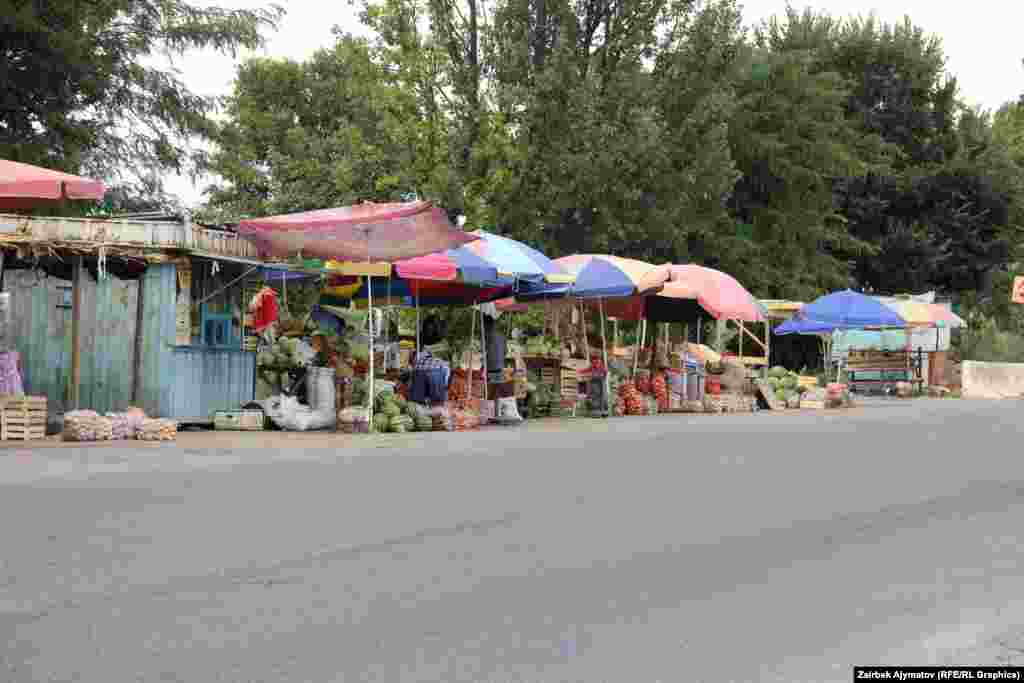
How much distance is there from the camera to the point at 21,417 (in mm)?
14703

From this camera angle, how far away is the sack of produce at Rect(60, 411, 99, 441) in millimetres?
14359

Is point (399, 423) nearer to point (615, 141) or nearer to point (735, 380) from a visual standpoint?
point (735, 380)

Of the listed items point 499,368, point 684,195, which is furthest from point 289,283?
point 684,195

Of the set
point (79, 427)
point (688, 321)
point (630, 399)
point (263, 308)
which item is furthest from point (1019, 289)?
point (79, 427)

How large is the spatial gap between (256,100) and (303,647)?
5046 centimetres

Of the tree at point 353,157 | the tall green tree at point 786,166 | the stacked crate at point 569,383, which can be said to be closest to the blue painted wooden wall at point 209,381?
the stacked crate at point 569,383

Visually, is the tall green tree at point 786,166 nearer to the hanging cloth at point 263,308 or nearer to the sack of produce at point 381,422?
the sack of produce at point 381,422

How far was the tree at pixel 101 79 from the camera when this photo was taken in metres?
25.3

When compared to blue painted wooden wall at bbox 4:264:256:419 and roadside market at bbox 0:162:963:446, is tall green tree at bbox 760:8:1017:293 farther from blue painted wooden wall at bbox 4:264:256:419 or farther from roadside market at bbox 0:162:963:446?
blue painted wooden wall at bbox 4:264:256:419

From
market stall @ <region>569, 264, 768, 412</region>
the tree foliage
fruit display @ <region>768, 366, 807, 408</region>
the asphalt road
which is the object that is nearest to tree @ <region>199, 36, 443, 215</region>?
the tree foliage

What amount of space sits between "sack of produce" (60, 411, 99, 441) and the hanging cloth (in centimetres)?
319

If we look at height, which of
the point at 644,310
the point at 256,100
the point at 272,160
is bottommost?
the point at 644,310

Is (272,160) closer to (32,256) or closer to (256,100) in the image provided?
(256,100)

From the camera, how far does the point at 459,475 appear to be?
11.3 metres
